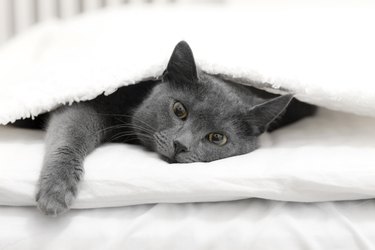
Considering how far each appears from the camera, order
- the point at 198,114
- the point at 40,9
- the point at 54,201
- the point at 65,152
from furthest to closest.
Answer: the point at 40,9, the point at 198,114, the point at 65,152, the point at 54,201

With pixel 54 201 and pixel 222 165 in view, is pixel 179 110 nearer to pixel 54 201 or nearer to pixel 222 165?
pixel 222 165

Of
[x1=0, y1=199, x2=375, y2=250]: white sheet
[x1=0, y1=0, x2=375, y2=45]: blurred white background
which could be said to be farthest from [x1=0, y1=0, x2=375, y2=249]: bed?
[x1=0, y1=0, x2=375, y2=45]: blurred white background

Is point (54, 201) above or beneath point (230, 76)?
beneath

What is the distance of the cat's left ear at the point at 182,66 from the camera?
104cm

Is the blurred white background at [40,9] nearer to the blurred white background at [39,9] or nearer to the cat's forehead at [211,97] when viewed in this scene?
the blurred white background at [39,9]

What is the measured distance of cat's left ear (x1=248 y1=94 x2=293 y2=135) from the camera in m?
1.04

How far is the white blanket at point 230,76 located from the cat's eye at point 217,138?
3.3 inches

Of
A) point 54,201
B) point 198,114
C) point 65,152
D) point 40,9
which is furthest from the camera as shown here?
point 40,9

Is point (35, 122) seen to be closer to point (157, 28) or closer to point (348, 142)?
point (157, 28)

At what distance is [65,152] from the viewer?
0.95 meters

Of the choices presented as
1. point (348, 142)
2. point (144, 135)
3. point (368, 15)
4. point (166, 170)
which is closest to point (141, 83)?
point (144, 135)

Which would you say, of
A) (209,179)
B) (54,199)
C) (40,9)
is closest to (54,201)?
(54,199)

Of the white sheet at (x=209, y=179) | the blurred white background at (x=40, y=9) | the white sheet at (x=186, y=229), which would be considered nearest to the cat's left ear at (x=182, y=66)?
the white sheet at (x=209, y=179)

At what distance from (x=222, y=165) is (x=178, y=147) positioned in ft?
0.42
